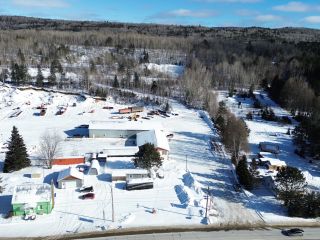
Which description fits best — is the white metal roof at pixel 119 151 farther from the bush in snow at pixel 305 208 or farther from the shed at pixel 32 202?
the bush in snow at pixel 305 208

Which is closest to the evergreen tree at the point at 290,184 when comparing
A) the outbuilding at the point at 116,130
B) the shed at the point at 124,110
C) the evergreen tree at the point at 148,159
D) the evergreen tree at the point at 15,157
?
the evergreen tree at the point at 148,159

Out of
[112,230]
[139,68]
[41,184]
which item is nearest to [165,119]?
[41,184]

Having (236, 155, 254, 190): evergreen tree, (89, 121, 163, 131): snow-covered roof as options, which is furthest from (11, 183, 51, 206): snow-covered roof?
(236, 155, 254, 190): evergreen tree

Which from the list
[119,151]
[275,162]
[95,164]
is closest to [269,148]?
[275,162]

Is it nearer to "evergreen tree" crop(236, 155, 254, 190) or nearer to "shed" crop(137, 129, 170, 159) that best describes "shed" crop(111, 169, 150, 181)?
"shed" crop(137, 129, 170, 159)

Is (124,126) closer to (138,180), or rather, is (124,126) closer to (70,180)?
(138,180)
